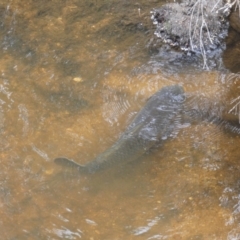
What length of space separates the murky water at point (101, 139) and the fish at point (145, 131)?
0.10 metres

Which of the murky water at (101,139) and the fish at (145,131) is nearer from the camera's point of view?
the murky water at (101,139)

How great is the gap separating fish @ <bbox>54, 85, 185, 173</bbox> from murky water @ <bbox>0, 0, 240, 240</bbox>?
0.32 feet

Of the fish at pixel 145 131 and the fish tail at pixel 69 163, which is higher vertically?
the fish at pixel 145 131

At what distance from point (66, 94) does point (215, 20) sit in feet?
8.96

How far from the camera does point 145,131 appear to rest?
4.63 meters

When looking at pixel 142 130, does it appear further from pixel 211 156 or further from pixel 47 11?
pixel 47 11

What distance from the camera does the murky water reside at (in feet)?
13.2

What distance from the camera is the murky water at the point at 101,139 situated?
4.02 metres

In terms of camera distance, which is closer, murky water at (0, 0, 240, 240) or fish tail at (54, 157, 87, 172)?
murky water at (0, 0, 240, 240)

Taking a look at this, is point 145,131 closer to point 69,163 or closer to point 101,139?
point 101,139

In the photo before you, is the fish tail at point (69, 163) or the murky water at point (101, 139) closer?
the murky water at point (101, 139)

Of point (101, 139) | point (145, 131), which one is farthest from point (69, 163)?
point (145, 131)

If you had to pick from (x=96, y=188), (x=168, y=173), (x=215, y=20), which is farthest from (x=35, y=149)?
(x=215, y=20)

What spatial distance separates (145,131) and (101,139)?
542mm
